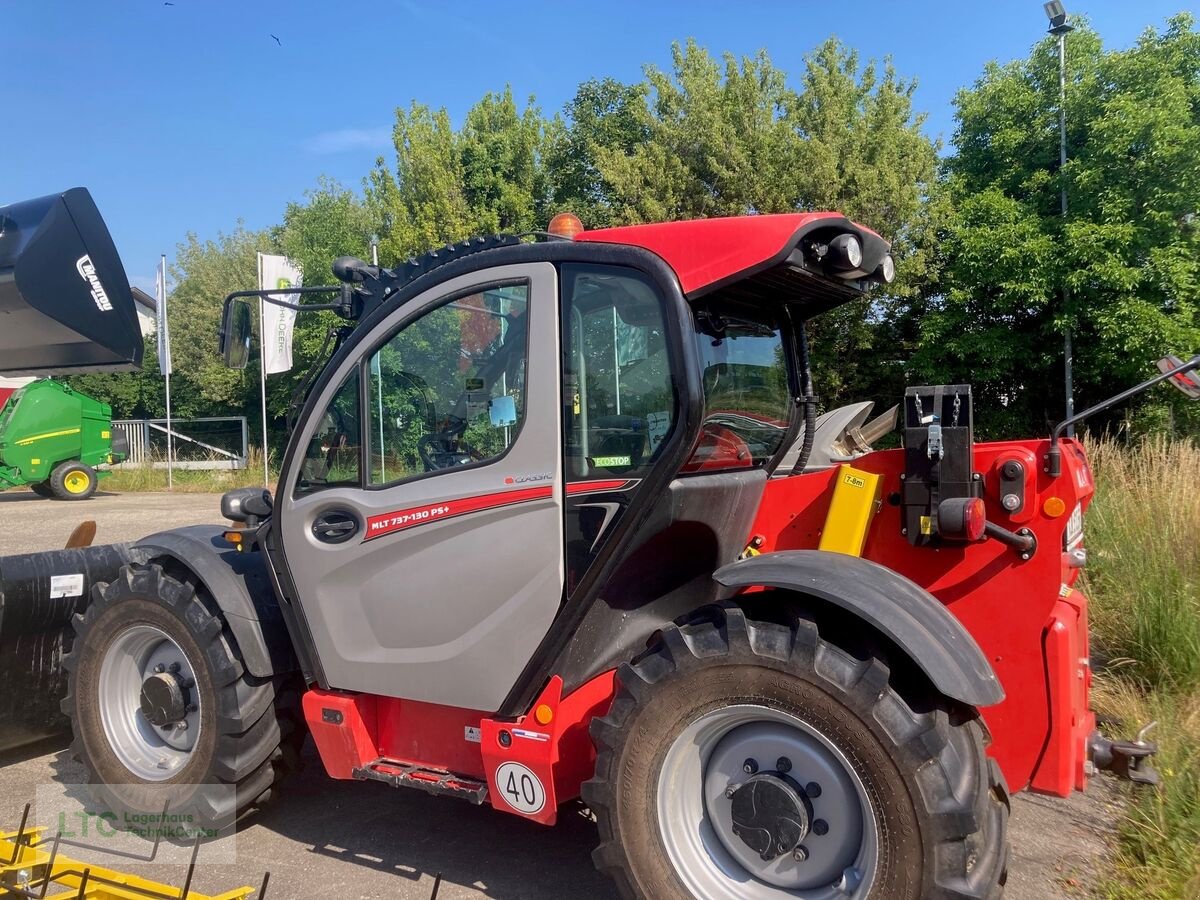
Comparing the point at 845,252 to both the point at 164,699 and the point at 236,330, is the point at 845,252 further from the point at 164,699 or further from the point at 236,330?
the point at 164,699

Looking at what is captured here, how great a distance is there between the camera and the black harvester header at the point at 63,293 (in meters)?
4.15

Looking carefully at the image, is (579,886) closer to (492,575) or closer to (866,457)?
(492,575)

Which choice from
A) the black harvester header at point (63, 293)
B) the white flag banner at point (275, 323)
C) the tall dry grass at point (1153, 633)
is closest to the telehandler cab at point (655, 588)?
the tall dry grass at point (1153, 633)

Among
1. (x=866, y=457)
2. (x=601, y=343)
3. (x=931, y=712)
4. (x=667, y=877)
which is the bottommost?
(x=667, y=877)

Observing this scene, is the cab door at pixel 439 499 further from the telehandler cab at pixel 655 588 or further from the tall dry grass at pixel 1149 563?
the tall dry grass at pixel 1149 563

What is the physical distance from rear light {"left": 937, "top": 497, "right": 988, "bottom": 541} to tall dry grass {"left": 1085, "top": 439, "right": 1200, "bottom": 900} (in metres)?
1.51

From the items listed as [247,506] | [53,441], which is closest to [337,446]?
[247,506]

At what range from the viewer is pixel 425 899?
3379mm

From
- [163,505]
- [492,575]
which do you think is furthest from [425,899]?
[163,505]

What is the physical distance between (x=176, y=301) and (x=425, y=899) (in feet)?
128

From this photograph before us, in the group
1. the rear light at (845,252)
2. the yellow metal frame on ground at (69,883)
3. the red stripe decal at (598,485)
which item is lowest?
the yellow metal frame on ground at (69,883)

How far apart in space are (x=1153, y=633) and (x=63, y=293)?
6019mm

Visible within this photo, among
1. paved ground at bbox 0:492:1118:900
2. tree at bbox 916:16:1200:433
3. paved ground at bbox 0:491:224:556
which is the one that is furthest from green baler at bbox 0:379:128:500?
tree at bbox 916:16:1200:433

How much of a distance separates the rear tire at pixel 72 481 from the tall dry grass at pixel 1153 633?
20.5 metres
